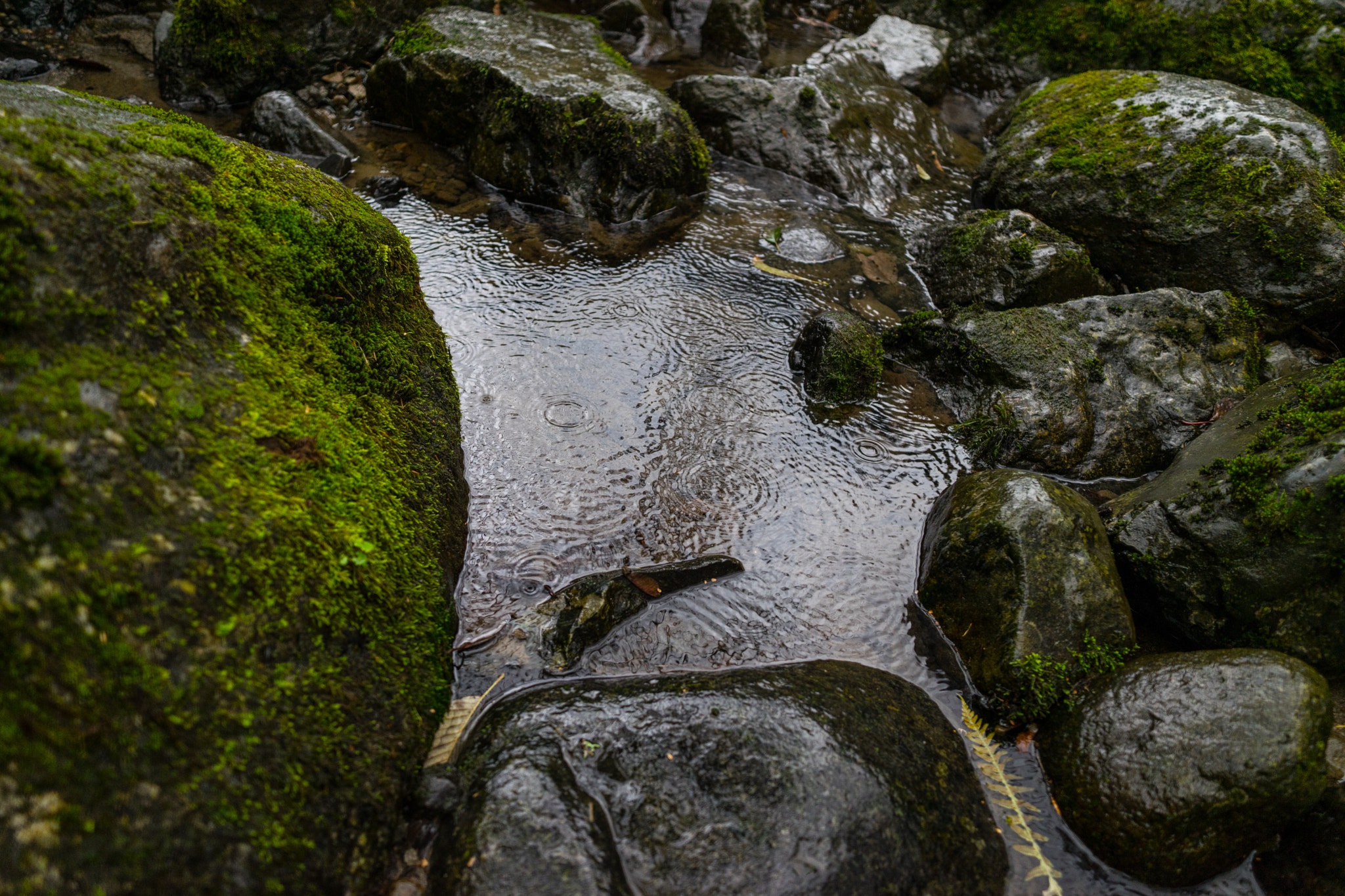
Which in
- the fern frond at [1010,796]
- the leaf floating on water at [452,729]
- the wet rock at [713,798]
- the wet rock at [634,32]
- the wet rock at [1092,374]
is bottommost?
the leaf floating on water at [452,729]

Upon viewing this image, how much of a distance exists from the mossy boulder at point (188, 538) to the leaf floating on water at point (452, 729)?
0.09 meters

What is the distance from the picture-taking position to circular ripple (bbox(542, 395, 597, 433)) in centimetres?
464

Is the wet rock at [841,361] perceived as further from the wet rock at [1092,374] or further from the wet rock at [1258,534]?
the wet rock at [1258,534]

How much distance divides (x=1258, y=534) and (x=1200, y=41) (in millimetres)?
7530

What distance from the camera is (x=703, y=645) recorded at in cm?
355

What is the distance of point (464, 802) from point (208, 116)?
8265 millimetres

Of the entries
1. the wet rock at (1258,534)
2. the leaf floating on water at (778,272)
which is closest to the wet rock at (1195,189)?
the wet rock at (1258,534)

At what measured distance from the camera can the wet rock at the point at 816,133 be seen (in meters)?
7.62

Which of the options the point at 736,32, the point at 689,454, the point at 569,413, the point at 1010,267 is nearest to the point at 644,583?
the point at 689,454

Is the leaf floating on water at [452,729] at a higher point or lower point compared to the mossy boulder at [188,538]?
lower

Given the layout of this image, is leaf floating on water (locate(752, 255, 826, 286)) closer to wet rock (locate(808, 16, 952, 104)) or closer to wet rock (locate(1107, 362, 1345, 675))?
wet rock (locate(1107, 362, 1345, 675))

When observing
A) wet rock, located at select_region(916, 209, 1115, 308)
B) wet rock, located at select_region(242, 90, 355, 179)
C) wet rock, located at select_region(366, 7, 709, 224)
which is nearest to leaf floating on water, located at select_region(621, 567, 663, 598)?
wet rock, located at select_region(916, 209, 1115, 308)

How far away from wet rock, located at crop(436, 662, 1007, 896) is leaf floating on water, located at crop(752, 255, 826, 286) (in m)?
4.07

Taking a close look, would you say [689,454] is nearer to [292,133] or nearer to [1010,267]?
[1010,267]
